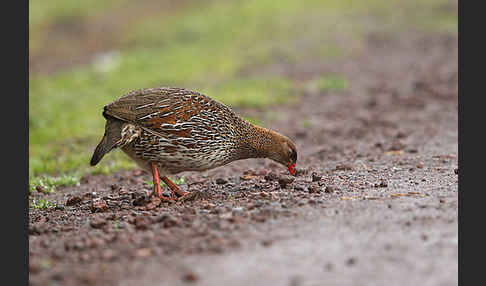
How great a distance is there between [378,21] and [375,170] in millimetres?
19551

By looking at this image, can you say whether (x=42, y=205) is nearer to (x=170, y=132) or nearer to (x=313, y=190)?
(x=170, y=132)

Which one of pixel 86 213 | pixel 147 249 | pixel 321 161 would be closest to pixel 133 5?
pixel 321 161

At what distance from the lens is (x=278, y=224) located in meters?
5.47

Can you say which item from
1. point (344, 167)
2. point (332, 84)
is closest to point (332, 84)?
point (332, 84)

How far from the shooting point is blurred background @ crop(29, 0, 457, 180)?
1412 centimetres

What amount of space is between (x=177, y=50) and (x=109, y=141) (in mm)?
16253

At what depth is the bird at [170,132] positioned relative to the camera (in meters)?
7.31

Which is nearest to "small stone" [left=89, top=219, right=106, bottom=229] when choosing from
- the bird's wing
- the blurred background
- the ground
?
the ground

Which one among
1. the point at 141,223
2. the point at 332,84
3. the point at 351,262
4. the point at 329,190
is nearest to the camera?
the point at 351,262

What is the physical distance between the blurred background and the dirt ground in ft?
10.1

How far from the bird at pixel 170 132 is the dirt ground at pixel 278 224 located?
437 mm

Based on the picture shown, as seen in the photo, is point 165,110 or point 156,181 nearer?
point 165,110

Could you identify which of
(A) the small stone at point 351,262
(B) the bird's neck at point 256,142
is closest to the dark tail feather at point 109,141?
(B) the bird's neck at point 256,142

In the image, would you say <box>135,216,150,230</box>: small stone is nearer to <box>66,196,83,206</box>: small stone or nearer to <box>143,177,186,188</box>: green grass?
<box>66,196,83,206</box>: small stone
